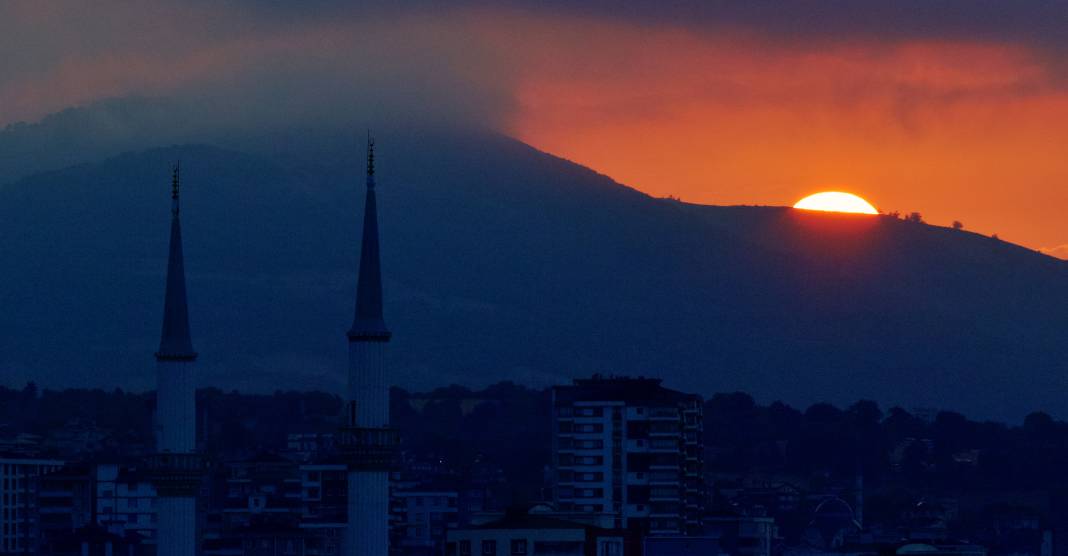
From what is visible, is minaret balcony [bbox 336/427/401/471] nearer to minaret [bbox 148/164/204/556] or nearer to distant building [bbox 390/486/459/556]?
minaret [bbox 148/164/204/556]

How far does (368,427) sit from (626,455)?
60017 mm

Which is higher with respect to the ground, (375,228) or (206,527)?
(375,228)

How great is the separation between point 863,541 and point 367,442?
82.5 meters

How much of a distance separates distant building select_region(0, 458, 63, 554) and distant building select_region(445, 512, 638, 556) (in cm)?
5798

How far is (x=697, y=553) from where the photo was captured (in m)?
116

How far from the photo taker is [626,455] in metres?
138

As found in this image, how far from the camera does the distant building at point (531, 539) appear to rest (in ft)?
319

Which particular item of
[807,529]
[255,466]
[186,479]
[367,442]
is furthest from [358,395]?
[807,529]

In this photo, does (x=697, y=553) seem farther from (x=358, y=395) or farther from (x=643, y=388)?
(x=358, y=395)

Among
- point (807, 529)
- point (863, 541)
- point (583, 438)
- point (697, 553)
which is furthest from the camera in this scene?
point (807, 529)

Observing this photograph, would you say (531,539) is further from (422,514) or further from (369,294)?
(422,514)

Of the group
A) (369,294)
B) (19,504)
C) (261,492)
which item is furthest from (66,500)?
(369,294)

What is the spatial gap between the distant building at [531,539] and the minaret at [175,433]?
16.7 m

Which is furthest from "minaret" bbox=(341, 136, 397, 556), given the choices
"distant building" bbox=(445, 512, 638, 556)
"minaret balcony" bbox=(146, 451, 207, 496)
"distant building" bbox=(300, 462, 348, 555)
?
"distant building" bbox=(300, 462, 348, 555)
